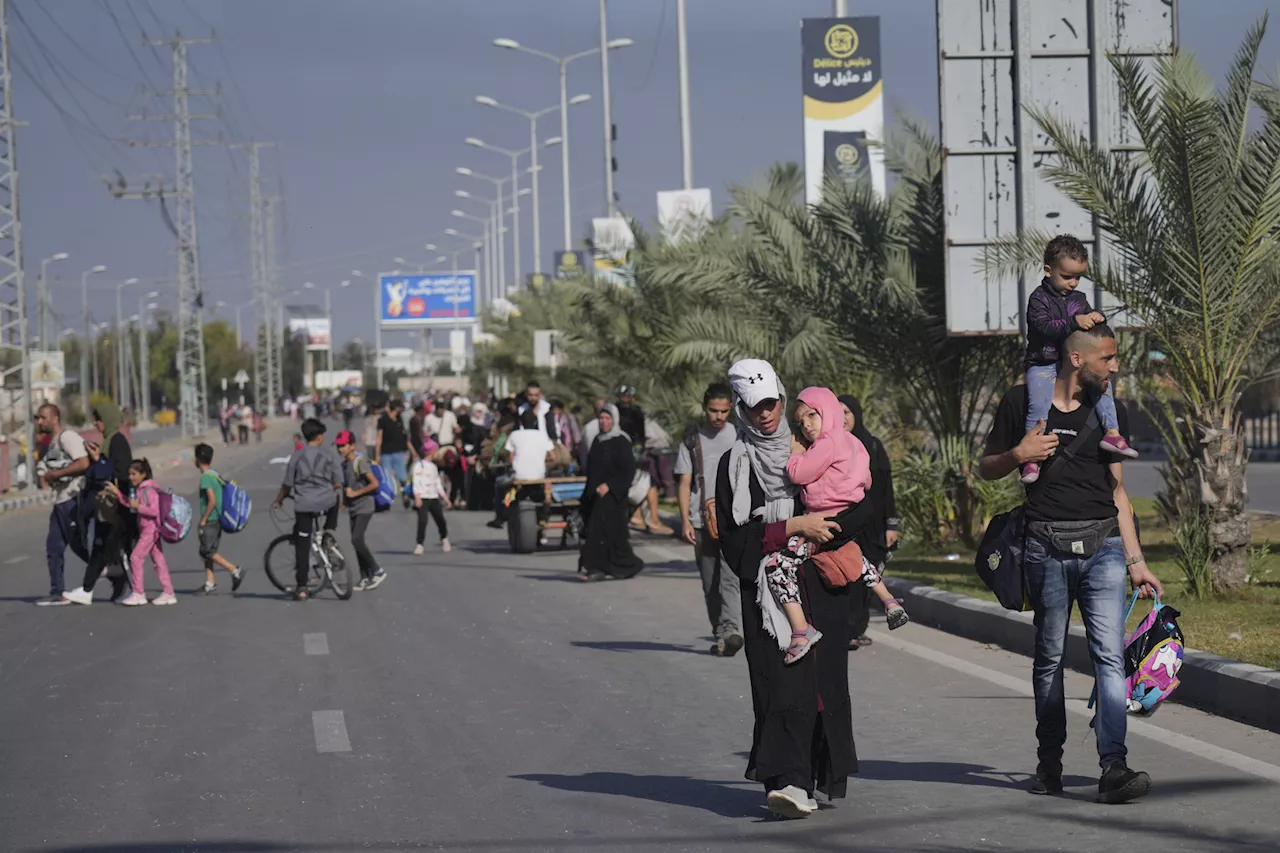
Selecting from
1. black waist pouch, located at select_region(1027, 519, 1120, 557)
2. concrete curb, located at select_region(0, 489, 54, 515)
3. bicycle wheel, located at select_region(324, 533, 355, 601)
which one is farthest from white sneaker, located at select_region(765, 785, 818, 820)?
concrete curb, located at select_region(0, 489, 54, 515)

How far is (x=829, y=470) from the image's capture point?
7.06 m

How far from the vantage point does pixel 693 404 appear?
89.0ft

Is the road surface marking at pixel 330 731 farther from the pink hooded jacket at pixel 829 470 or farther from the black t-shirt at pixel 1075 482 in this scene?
the black t-shirt at pixel 1075 482

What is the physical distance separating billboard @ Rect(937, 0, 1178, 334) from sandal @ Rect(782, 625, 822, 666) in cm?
949

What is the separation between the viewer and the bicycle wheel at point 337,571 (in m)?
17.0

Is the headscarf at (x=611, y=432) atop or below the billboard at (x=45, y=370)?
below

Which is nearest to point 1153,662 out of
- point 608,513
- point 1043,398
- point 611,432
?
point 1043,398

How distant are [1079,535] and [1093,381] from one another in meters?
0.60

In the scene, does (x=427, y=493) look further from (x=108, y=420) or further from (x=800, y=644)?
(x=800, y=644)

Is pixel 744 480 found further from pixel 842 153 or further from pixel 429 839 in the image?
pixel 842 153

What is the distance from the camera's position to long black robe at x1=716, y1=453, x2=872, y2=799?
23.1ft

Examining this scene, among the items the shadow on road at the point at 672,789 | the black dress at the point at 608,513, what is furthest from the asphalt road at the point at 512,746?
the black dress at the point at 608,513

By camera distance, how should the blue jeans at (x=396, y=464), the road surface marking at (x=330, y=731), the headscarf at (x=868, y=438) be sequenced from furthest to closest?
the blue jeans at (x=396, y=464), the headscarf at (x=868, y=438), the road surface marking at (x=330, y=731)

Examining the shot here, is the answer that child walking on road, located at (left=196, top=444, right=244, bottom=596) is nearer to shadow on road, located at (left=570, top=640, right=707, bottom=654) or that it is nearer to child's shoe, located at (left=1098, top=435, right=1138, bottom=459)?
shadow on road, located at (left=570, top=640, right=707, bottom=654)
